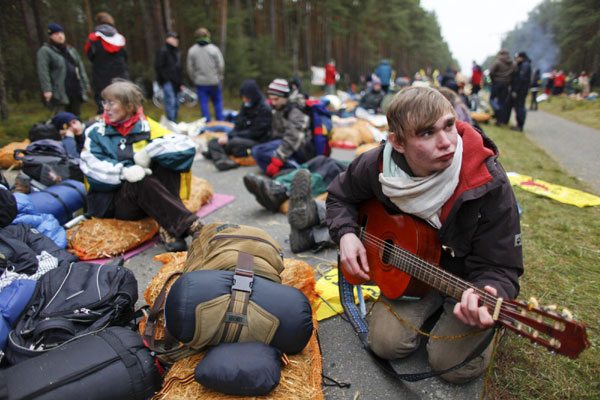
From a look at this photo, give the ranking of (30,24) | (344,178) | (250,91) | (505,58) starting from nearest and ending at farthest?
(344,178)
(250,91)
(30,24)
(505,58)

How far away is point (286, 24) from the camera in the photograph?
25734 millimetres

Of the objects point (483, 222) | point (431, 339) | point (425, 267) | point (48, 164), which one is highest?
point (483, 222)

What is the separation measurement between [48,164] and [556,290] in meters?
5.32

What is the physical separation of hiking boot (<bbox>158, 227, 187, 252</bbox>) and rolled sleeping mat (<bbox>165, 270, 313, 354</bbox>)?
173 centimetres

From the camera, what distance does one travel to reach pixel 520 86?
35.2 ft

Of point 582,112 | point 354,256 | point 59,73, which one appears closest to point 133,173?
point 354,256

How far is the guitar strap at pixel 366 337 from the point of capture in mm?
1829

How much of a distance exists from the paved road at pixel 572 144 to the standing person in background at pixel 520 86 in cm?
61

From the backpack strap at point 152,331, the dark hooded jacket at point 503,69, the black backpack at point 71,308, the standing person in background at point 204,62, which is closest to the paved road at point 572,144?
the dark hooded jacket at point 503,69

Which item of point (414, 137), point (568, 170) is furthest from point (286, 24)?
point (414, 137)

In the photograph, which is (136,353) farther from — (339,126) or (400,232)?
(339,126)

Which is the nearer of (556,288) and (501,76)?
(556,288)

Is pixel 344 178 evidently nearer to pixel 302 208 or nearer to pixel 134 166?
pixel 302 208

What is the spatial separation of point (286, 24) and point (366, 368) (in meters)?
27.2
